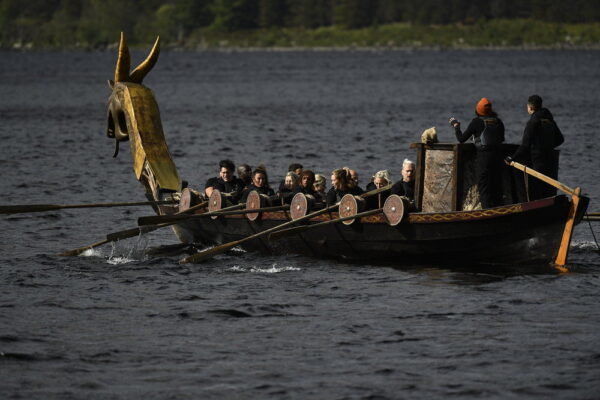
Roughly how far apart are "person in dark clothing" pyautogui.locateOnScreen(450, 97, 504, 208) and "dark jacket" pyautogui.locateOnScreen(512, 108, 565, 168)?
15.0 inches

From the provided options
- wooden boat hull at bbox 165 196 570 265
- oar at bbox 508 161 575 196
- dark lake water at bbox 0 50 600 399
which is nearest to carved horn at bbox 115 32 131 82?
dark lake water at bbox 0 50 600 399

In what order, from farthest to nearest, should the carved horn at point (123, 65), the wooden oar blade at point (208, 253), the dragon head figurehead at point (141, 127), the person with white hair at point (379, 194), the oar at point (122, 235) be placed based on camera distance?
the carved horn at point (123, 65), the dragon head figurehead at point (141, 127), the oar at point (122, 235), the wooden oar blade at point (208, 253), the person with white hair at point (379, 194)

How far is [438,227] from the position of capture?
21.3 metres

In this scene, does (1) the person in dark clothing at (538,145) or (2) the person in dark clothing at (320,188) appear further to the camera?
(2) the person in dark clothing at (320,188)

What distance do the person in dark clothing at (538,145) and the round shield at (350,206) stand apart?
272cm

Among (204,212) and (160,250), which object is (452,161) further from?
(160,250)

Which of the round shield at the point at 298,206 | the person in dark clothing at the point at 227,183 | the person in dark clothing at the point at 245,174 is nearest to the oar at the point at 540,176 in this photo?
the round shield at the point at 298,206

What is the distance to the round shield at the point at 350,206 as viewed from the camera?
2211cm

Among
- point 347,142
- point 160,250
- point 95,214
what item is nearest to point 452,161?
point 160,250

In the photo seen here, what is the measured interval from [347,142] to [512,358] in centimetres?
3904

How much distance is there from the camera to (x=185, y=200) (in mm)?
25688

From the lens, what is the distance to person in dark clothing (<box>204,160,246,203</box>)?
1007 inches

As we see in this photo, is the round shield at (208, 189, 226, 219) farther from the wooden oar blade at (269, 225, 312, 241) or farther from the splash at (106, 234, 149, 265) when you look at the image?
the wooden oar blade at (269, 225, 312, 241)

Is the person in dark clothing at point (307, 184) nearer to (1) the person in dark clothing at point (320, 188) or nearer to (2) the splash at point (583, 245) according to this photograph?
(1) the person in dark clothing at point (320, 188)
